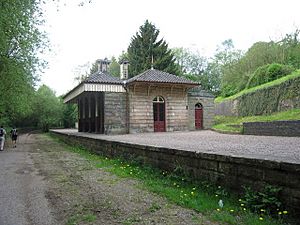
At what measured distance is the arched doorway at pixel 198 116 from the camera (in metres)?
23.3

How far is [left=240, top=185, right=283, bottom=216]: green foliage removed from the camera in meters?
3.88

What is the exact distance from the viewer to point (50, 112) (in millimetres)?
49500

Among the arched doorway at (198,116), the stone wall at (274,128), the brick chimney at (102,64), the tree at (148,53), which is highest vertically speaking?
the tree at (148,53)

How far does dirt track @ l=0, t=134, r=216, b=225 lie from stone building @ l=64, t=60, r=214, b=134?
38.7ft

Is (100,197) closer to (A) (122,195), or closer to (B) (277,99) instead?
(A) (122,195)

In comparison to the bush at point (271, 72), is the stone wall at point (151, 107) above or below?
below

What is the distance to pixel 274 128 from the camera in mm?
13570

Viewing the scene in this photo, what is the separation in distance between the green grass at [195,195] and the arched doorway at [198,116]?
639 inches

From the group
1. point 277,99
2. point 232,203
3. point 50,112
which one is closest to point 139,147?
point 232,203

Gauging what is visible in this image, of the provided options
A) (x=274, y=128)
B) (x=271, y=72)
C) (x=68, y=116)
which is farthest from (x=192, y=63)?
(x=274, y=128)

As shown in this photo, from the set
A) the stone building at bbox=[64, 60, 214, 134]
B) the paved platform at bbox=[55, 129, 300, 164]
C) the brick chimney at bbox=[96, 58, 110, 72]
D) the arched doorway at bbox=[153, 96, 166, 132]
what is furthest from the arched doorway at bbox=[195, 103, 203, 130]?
the paved platform at bbox=[55, 129, 300, 164]

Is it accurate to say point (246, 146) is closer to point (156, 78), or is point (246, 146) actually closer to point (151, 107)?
point (151, 107)

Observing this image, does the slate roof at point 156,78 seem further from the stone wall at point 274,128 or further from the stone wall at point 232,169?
the stone wall at point 232,169

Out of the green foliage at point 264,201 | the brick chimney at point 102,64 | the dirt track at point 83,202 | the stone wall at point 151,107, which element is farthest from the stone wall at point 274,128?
the brick chimney at point 102,64
